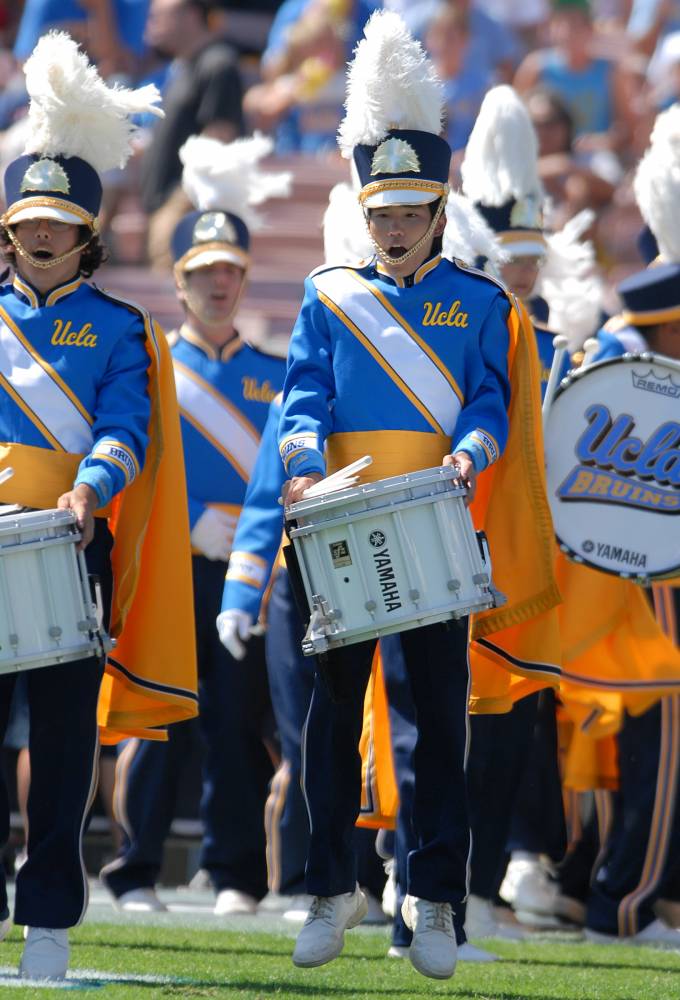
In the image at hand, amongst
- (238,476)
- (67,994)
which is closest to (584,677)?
(238,476)

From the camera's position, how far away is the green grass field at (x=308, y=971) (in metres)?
5.84

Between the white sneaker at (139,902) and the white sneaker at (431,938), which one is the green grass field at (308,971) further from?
the white sneaker at (139,902)

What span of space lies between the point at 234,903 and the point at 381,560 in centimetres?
289

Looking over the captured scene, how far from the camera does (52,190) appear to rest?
6250 millimetres

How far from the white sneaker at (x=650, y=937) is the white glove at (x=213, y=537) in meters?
1.92

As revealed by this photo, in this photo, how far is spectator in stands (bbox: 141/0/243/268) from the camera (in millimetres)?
11977

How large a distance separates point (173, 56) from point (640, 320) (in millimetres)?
5884

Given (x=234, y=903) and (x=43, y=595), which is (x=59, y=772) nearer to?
(x=43, y=595)

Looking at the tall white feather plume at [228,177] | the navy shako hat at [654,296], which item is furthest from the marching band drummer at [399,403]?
the tall white feather plume at [228,177]

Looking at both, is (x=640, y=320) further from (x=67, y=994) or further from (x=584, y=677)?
Result: (x=67, y=994)

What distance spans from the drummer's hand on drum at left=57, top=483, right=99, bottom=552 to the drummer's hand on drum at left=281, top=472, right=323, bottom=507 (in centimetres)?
50

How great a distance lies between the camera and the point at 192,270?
28.9 ft

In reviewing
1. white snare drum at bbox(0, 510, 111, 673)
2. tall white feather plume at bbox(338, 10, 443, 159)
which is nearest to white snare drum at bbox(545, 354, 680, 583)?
tall white feather plume at bbox(338, 10, 443, 159)

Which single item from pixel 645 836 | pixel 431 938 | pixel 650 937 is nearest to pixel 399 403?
pixel 431 938
